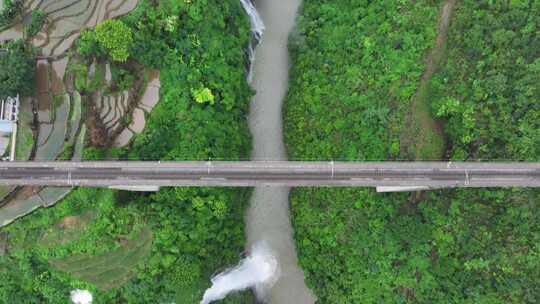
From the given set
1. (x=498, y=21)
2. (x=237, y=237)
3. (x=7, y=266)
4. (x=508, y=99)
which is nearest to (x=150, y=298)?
(x=237, y=237)

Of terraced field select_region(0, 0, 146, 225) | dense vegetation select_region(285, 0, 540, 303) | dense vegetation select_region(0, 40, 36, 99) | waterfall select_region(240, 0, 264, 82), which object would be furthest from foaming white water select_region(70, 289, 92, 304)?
waterfall select_region(240, 0, 264, 82)

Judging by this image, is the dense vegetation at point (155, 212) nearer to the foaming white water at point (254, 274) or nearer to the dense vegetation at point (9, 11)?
the foaming white water at point (254, 274)

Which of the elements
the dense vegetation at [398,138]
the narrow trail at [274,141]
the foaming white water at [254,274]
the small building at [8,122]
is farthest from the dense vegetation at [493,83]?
the small building at [8,122]

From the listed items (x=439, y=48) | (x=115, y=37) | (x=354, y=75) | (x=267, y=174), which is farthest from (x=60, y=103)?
(x=439, y=48)

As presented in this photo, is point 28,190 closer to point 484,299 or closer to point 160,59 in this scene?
point 160,59

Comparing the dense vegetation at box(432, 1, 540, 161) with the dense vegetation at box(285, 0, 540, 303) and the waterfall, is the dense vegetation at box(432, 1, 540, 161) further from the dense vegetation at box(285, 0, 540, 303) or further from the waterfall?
the waterfall

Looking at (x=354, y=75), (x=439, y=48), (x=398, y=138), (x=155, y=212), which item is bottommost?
(x=155, y=212)

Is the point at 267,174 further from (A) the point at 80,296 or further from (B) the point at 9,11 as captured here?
(B) the point at 9,11
